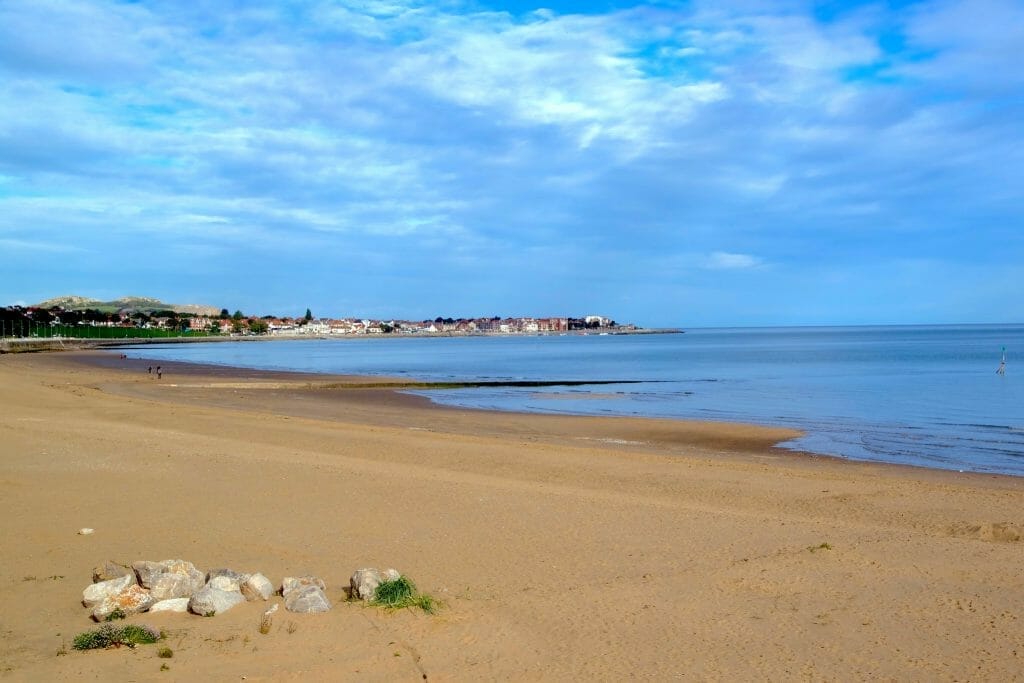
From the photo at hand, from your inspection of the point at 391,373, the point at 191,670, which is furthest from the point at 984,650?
the point at 391,373

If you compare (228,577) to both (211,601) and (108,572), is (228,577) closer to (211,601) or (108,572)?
(211,601)

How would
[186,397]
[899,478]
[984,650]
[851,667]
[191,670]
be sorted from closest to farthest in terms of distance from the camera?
[191,670]
[851,667]
[984,650]
[899,478]
[186,397]

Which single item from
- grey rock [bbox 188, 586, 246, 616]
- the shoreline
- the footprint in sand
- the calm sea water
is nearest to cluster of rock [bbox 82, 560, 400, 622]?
grey rock [bbox 188, 586, 246, 616]

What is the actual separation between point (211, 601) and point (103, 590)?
0.98 m

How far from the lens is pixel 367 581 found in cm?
707

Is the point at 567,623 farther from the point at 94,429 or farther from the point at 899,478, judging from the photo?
the point at 94,429

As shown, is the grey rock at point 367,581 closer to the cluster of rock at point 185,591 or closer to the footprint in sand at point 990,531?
the cluster of rock at point 185,591

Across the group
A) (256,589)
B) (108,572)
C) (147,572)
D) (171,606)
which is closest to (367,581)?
(256,589)

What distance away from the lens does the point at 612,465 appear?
16.7 meters

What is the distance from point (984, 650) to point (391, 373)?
2134 inches

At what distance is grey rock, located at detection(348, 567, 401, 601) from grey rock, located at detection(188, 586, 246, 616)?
953mm

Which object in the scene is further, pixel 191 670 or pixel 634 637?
pixel 634 637

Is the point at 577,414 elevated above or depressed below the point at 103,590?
below

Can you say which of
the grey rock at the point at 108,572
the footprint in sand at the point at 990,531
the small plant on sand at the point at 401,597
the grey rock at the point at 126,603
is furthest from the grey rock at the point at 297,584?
the footprint in sand at the point at 990,531
